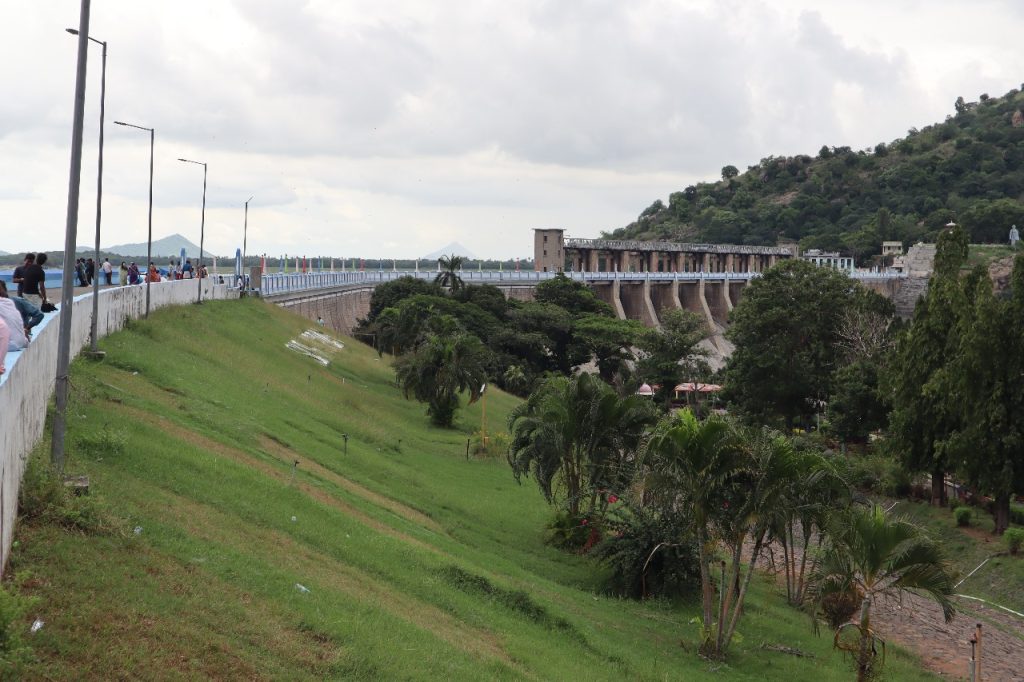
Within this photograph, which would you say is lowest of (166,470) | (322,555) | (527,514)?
(527,514)

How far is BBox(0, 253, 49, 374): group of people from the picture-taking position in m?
12.0

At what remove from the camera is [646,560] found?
21.8m

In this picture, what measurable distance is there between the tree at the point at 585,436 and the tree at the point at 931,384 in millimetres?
14674

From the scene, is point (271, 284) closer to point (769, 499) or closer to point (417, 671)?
point (769, 499)

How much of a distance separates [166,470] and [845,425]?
37.3 meters

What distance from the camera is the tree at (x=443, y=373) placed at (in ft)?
127

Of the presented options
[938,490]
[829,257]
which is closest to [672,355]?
[938,490]

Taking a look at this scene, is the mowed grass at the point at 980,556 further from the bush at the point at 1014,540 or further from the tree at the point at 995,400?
the tree at the point at 995,400

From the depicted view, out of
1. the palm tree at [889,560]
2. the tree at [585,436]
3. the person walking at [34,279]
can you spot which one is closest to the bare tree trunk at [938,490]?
the tree at [585,436]

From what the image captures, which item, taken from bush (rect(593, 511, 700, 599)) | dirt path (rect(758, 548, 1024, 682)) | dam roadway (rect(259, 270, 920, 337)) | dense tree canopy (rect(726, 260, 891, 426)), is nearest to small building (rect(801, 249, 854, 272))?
dam roadway (rect(259, 270, 920, 337))

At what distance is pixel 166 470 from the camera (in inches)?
628

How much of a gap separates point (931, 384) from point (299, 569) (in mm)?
27049

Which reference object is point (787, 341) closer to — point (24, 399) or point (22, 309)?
point (22, 309)

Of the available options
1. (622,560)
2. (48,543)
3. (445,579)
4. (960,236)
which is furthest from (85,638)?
(960,236)
